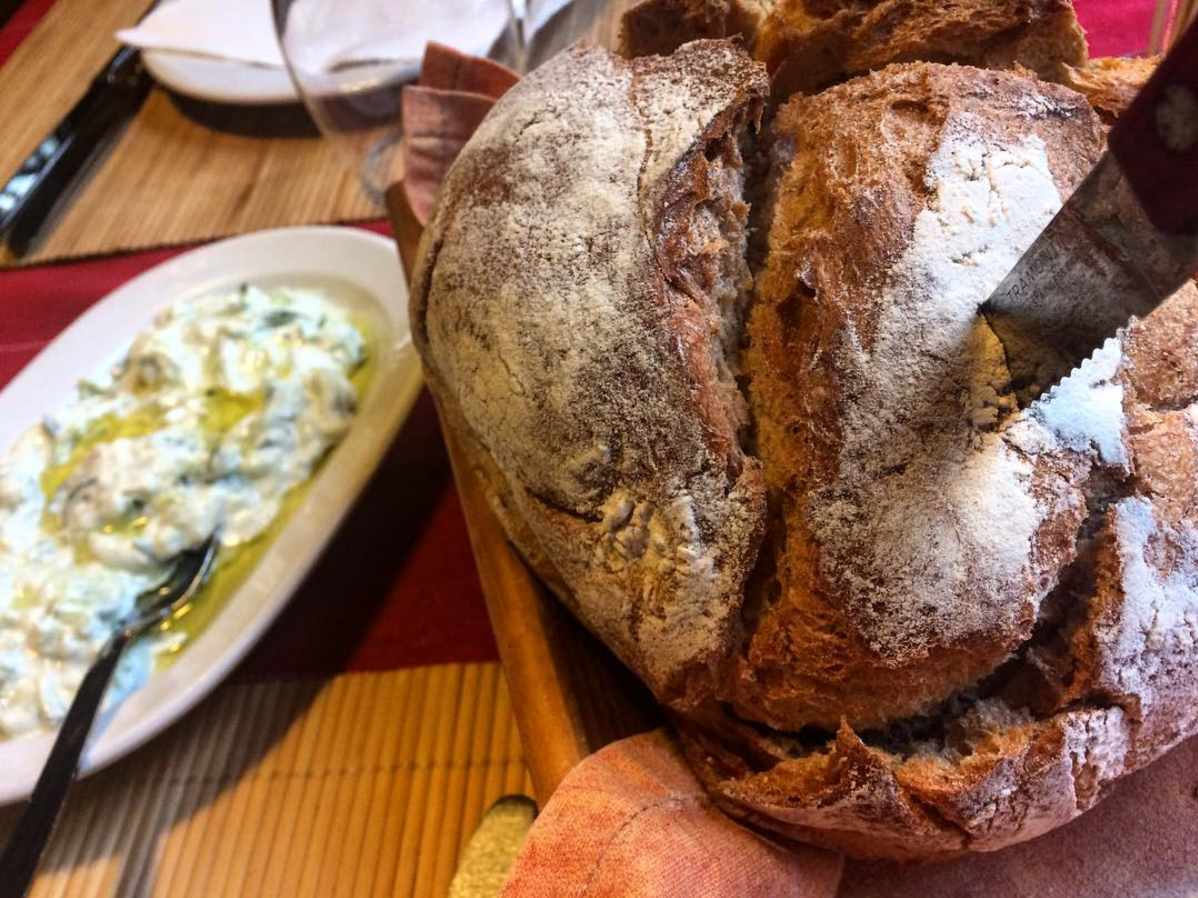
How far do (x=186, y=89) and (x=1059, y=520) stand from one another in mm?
1816

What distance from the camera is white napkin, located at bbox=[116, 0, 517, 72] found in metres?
1.50

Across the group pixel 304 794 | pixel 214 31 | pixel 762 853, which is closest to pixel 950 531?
pixel 762 853

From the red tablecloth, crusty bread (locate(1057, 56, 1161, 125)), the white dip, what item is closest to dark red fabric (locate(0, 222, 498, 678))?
the red tablecloth

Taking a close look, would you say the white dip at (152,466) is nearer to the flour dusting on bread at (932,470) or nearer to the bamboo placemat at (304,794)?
the bamboo placemat at (304,794)

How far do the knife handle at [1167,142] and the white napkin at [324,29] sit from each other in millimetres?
1379

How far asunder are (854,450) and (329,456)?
769 mm

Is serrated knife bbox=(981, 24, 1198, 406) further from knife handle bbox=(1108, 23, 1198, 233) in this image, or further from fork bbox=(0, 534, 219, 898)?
fork bbox=(0, 534, 219, 898)

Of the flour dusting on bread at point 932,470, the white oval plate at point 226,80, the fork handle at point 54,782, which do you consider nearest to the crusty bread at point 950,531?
the flour dusting on bread at point 932,470

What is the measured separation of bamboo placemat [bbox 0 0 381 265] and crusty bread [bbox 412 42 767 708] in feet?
3.04

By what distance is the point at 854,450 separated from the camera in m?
0.58

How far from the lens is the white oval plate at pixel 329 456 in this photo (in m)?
0.93

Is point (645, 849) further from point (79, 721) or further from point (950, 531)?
point (79, 721)

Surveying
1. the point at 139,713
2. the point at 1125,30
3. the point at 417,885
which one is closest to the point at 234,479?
the point at 139,713

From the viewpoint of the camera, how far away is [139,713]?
0.93 meters
